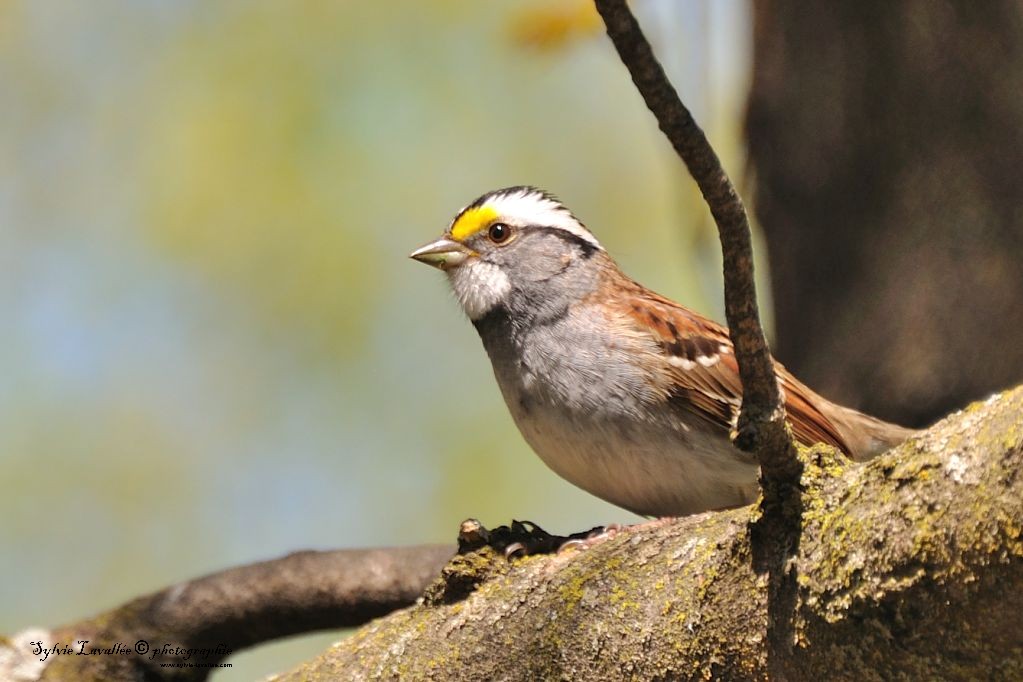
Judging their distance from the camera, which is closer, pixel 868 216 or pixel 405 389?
pixel 868 216

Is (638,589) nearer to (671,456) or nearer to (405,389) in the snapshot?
(671,456)

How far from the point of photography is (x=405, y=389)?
831 centimetres

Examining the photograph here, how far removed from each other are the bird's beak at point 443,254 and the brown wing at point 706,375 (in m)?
0.62

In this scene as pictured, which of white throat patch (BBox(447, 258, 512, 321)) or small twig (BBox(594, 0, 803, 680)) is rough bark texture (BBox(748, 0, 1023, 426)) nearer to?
white throat patch (BBox(447, 258, 512, 321))

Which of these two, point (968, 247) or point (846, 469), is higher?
point (968, 247)

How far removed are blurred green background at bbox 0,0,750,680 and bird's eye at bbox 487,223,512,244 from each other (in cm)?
280

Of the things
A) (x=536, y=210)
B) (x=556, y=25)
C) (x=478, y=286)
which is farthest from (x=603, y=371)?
(x=556, y=25)

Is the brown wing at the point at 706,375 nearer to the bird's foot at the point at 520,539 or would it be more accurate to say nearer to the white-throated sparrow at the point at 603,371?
the white-throated sparrow at the point at 603,371

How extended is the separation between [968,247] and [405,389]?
4233mm

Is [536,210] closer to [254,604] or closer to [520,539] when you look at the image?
[254,604]

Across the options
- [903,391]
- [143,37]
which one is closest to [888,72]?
[903,391]

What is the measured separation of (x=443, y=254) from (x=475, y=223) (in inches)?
7.9

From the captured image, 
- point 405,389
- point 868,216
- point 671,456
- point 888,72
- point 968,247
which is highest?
point 405,389

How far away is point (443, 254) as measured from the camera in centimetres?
485
